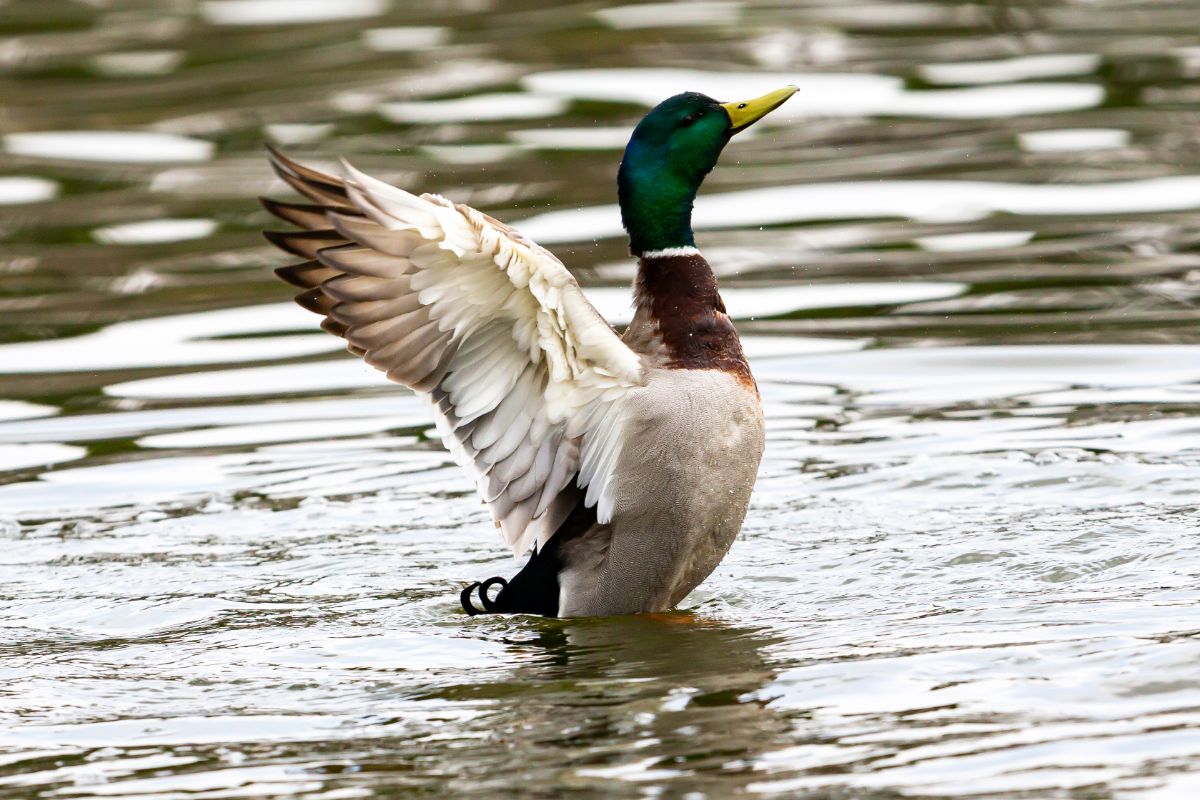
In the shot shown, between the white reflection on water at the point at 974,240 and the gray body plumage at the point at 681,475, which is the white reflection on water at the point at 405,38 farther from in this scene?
the gray body plumage at the point at 681,475

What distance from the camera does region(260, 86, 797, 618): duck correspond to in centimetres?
561

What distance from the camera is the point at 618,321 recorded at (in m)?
10.0

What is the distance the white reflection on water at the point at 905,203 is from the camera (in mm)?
11453

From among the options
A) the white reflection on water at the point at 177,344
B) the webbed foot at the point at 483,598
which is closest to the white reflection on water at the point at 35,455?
the white reflection on water at the point at 177,344

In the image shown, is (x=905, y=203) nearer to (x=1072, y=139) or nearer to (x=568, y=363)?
(x=1072, y=139)

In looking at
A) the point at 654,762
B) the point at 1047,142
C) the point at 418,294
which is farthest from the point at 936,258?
the point at 654,762

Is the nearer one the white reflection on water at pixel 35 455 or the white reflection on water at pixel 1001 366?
the white reflection on water at pixel 35 455

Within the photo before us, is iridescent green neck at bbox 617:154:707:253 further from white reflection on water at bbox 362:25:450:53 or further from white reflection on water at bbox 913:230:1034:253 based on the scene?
white reflection on water at bbox 362:25:450:53

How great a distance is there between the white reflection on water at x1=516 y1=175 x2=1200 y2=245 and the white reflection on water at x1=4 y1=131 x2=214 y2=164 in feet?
9.98

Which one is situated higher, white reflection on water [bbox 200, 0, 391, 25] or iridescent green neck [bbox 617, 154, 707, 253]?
white reflection on water [bbox 200, 0, 391, 25]

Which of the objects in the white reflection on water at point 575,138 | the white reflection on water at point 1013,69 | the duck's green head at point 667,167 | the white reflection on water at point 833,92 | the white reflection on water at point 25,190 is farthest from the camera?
the white reflection on water at point 1013,69

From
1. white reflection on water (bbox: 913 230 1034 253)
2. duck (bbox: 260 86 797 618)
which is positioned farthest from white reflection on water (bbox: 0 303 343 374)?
duck (bbox: 260 86 797 618)

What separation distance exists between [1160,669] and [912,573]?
1.51m

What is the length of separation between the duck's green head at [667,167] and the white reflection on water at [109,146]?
24.3 ft
